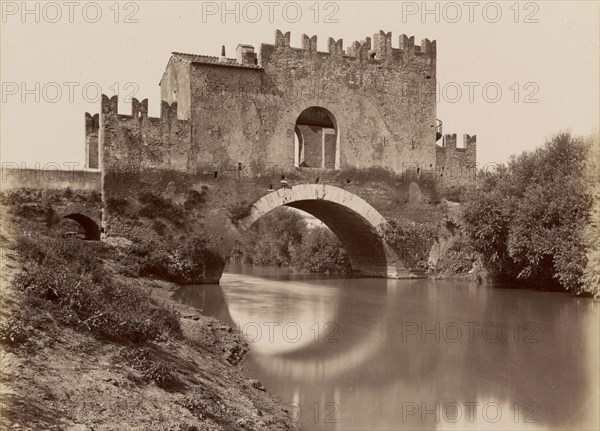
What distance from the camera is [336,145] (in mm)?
21328

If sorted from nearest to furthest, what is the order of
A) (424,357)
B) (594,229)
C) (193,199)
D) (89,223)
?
(424,357), (594,229), (193,199), (89,223)

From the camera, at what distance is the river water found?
686 cm

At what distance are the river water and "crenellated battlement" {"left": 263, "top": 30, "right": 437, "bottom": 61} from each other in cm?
882

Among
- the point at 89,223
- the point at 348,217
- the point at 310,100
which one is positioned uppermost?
the point at 310,100

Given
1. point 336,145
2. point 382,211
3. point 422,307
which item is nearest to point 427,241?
point 382,211

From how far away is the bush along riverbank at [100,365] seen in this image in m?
4.74

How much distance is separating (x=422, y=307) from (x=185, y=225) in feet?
24.9

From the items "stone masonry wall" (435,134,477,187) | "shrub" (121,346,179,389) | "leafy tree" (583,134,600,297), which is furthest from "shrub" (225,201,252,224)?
"shrub" (121,346,179,389)

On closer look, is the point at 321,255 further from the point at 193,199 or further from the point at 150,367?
the point at 150,367

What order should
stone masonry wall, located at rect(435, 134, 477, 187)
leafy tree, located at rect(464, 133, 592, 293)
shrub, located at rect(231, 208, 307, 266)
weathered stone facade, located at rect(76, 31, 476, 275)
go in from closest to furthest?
leafy tree, located at rect(464, 133, 592, 293) < weathered stone facade, located at rect(76, 31, 476, 275) < stone masonry wall, located at rect(435, 134, 477, 187) < shrub, located at rect(231, 208, 307, 266)

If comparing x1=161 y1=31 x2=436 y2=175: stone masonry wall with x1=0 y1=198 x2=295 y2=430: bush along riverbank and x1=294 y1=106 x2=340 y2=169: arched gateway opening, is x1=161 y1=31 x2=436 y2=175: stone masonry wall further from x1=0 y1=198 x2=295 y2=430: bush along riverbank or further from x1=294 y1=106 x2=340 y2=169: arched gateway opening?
x1=0 y1=198 x2=295 y2=430: bush along riverbank

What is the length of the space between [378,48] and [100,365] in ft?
60.6

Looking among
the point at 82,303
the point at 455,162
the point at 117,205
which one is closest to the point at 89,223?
the point at 117,205

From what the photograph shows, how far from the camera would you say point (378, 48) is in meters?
22.0
